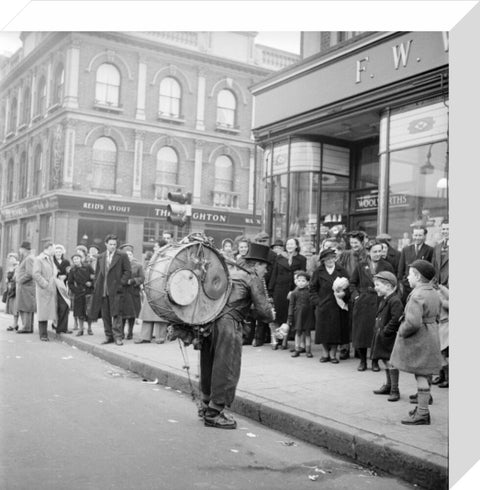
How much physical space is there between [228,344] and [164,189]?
147cm

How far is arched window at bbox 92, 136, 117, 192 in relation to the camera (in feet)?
16.8

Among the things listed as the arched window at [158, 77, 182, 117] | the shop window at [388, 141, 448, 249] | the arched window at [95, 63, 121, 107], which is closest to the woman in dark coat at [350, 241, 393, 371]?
the shop window at [388, 141, 448, 249]

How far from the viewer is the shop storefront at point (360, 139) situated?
8039 millimetres

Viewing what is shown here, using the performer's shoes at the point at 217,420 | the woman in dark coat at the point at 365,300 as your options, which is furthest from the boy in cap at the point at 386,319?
the performer's shoes at the point at 217,420

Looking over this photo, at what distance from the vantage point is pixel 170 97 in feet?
17.1

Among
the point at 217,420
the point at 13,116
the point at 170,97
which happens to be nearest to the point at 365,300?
the point at 217,420

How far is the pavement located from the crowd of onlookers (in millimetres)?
306

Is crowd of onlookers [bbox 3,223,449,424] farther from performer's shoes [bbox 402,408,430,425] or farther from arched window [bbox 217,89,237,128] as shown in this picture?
arched window [bbox 217,89,237,128]

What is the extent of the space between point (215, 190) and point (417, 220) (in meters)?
4.03

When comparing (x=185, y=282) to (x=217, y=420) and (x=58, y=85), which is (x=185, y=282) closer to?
(x=217, y=420)

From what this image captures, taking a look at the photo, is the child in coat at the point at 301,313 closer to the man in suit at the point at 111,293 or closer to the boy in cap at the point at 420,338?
the man in suit at the point at 111,293

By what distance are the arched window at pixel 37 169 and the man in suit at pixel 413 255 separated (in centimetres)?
415

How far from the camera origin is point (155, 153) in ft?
17.7

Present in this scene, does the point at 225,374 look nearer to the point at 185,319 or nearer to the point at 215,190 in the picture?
the point at 185,319
